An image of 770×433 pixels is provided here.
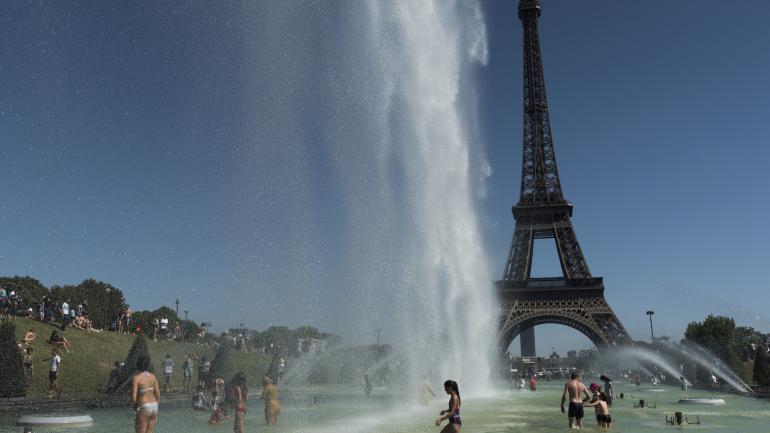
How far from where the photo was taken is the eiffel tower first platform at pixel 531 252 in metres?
65.1

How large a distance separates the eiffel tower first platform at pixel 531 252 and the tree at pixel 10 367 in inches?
2002

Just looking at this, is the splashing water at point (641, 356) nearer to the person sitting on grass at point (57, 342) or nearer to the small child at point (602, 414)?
the small child at point (602, 414)

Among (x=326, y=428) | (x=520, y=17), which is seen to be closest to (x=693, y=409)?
(x=326, y=428)

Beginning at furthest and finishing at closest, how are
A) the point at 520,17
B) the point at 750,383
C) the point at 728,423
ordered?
the point at 520,17 → the point at 750,383 → the point at 728,423

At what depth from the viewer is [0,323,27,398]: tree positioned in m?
21.1

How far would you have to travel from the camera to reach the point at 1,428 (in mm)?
14484

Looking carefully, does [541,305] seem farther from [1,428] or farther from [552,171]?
[1,428]

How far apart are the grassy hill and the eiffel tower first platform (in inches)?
1398

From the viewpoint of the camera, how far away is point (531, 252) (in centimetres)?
7381

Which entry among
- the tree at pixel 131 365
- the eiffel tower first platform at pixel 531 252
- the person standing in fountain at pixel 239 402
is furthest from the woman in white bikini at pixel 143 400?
the eiffel tower first platform at pixel 531 252

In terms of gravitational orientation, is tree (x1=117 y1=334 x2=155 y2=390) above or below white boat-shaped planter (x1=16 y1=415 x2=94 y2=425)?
above

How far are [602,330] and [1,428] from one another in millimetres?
61843

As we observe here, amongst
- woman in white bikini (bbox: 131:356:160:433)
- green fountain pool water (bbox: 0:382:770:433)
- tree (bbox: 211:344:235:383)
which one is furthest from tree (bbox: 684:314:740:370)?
woman in white bikini (bbox: 131:356:160:433)

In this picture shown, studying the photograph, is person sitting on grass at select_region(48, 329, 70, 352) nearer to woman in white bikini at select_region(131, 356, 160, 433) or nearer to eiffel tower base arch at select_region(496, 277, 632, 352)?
woman in white bikini at select_region(131, 356, 160, 433)
